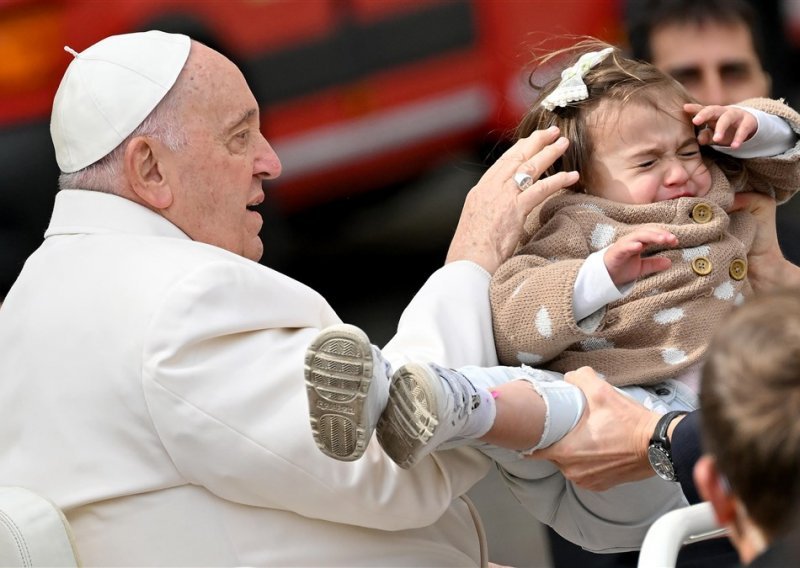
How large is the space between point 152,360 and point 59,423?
242mm

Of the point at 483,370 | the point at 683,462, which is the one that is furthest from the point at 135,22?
the point at 683,462

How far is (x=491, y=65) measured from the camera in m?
6.59

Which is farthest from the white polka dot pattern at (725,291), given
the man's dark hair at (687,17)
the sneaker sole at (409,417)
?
the man's dark hair at (687,17)

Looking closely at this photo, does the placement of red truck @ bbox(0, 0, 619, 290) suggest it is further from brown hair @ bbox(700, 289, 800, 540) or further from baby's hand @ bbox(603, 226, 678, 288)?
brown hair @ bbox(700, 289, 800, 540)

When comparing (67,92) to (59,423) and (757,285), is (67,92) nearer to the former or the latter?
(59,423)

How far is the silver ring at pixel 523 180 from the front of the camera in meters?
3.30

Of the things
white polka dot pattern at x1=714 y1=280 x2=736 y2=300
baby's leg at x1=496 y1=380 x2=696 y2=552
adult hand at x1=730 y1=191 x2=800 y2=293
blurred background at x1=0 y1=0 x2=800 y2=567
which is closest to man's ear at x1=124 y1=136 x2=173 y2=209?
baby's leg at x1=496 y1=380 x2=696 y2=552

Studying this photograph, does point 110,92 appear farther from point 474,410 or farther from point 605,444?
point 605,444

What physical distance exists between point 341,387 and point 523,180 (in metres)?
1.00

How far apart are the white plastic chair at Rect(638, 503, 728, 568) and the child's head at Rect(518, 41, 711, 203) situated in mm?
A: 1104

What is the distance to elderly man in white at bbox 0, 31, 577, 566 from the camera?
2654mm

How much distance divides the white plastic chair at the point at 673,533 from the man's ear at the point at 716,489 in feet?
1.25

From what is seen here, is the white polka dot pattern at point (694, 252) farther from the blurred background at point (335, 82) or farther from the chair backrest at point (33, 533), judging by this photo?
the blurred background at point (335, 82)

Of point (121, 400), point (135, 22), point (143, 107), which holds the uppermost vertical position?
point (143, 107)
